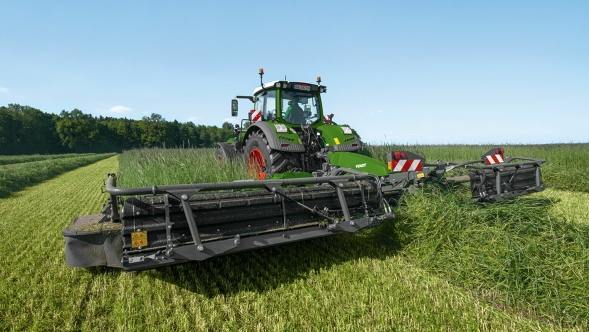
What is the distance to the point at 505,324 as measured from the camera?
230 centimetres

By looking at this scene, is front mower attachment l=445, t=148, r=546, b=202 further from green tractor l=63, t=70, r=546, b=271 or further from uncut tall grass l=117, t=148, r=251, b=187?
uncut tall grass l=117, t=148, r=251, b=187

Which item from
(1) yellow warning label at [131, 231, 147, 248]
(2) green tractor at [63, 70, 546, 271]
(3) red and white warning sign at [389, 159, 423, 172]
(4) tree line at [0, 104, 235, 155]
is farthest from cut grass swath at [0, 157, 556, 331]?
(4) tree line at [0, 104, 235, 155]

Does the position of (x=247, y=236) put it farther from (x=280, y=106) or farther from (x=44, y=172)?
(x=44, y=172)

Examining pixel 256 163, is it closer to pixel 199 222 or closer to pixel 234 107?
pixel 234 107

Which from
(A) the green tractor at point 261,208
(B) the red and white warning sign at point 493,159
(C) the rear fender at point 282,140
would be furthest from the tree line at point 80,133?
(A) the green tractor at point 261,208

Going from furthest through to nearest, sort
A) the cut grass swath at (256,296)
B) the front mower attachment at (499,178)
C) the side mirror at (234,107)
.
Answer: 1. the side mirror at (234,107)
2. the front mower attachment at (499,178)
3. the cut grass swath at (256,296)

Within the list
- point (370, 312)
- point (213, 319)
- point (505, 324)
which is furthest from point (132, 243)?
point (505, 324)

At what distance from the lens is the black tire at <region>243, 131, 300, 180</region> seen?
513 cm

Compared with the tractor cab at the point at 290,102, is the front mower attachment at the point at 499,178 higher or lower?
lower

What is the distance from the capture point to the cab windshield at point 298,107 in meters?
6.07

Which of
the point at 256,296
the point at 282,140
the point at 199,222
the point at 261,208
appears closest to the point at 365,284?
the point at 256,296

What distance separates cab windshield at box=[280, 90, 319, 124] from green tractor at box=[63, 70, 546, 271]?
88 centimetres

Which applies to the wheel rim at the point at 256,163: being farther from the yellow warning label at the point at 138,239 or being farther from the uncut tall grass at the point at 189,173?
the yellow warning label at the point at 138,239

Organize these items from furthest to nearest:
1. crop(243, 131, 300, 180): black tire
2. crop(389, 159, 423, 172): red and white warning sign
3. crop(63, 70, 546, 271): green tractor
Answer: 1. crop(243, 131, 300, 180): black tire
2. crop(389, 159, 423, 172): red and white warning sign
3. crop(63, 70, 546, 271): green tractor
